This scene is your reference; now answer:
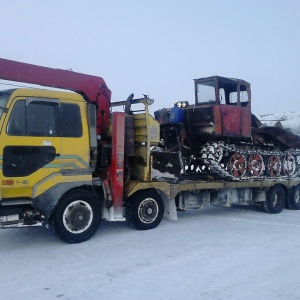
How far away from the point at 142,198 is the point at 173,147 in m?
2.34

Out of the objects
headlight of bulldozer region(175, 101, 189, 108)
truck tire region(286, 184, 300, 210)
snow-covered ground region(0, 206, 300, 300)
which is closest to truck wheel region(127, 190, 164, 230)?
snow-covered ground region(0, 206, 300, 300)

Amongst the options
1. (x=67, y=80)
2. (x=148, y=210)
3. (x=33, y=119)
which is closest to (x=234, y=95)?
(x=148, y=210)

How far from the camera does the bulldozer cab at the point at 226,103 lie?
1021 centimetres

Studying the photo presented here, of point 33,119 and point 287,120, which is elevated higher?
point 287,120

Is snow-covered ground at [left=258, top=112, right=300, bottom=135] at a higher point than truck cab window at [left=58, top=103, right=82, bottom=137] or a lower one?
higher

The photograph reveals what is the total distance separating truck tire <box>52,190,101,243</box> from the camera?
22.6 ft

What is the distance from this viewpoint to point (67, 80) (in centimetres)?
754

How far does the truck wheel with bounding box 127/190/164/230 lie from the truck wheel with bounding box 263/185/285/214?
13.2 feet

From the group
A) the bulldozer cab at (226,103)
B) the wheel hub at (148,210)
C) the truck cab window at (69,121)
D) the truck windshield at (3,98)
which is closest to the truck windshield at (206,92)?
the bulldozer cab at (226,103)

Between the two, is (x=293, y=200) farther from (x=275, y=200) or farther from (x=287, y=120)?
(x=287, y=120)

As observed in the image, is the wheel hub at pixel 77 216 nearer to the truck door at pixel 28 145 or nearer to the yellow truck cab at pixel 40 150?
the yellow truck cab at pixel 40 150

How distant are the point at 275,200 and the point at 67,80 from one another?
7068 mm

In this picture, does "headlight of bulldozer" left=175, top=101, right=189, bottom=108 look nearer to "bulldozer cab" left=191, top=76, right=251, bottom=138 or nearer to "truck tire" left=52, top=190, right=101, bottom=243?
"bulldozer cab" left=191, top=76, right=251, bottom=138

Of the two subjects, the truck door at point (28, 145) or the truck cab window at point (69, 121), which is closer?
the truck door at point (28, 145)
